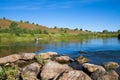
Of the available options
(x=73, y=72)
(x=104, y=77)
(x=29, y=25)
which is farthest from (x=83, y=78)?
(x=29, y=25)

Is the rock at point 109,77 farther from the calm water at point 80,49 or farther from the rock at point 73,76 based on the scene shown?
the calm water at point 80,49

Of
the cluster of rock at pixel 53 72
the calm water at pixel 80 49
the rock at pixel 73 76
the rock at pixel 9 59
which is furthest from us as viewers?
the calm water at pixel 80 49

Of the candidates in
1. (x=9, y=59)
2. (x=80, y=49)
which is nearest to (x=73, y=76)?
(x=9, y=59)

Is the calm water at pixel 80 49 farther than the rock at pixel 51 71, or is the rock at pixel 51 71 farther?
the calm water at pixel 80 49

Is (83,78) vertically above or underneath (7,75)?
underneath

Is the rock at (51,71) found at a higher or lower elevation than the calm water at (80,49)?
higher

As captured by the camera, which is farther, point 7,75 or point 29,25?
point 29,25

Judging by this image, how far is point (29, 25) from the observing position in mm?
189000

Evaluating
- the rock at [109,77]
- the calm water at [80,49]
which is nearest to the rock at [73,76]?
the rock at [109,77]

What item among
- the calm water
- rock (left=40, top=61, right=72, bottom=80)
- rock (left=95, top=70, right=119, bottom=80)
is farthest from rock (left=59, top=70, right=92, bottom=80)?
the calm water

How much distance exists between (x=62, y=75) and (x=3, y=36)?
9367cm

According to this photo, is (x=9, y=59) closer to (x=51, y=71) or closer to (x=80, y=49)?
(x=51, y=71)

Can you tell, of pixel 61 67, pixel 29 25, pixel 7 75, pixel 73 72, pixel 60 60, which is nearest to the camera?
pixel 7 75

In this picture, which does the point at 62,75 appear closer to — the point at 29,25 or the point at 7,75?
the point at 7,75
